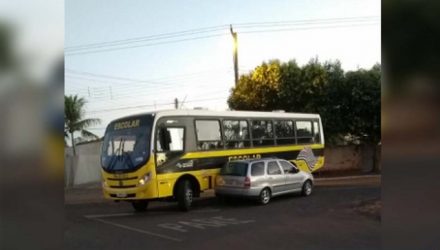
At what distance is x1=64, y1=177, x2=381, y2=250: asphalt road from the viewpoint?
5.04m

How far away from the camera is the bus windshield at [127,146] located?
6698mm

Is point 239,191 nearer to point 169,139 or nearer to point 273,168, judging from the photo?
point 273,168

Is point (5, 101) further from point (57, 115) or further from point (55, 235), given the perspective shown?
point (55, 235)

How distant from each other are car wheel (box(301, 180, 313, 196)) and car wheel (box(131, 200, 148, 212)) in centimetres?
276

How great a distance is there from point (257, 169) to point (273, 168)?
0.57 m

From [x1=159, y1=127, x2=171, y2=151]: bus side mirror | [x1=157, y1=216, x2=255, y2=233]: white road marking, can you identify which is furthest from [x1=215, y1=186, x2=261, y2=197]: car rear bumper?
[x1=159, y1=127, x2=171, y2=151]: bus side mirror

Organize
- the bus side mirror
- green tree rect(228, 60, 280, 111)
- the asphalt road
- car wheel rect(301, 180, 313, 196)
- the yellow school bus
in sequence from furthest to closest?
the bus side mirror, the yellow school bus, car wheel rect(301, 180, 313, 196), green tree rect(228, 60, 280, 111), the asphalt road

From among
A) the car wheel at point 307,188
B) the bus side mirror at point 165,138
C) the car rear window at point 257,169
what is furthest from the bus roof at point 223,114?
the car rear window at point 257,169

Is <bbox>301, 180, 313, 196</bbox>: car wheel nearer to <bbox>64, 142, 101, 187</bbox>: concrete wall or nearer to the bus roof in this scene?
the bus roof

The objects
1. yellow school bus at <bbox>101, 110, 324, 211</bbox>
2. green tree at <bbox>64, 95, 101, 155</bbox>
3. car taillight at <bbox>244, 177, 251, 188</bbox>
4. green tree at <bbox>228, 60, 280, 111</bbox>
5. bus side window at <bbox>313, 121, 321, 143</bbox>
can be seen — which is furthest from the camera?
car taillight at <bbox>244, 177, 251, 188</bbox>

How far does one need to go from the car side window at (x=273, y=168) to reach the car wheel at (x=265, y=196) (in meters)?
0.30

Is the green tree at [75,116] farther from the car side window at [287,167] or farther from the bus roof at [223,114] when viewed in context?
the car side window at [287,167]

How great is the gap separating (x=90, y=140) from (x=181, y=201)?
2372 millimetres

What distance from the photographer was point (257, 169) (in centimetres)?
764
